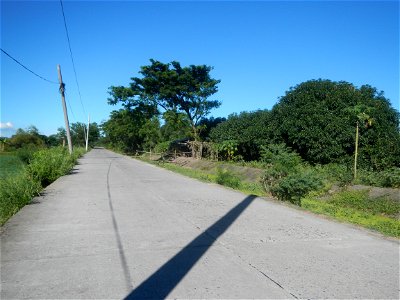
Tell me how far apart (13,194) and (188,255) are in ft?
20.2

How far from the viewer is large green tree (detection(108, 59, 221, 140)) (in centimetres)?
3609

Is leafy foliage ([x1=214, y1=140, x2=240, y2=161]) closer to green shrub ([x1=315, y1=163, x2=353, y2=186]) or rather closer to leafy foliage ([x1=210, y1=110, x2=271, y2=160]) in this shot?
leafy foliage ([x1=210, y1=110, x2=271, y2=160])

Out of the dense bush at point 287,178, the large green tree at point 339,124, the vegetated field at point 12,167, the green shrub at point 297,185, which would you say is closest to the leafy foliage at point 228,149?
the large green tree at point 339,124

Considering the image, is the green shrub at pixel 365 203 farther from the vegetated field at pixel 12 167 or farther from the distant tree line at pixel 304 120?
the vegetated field at pixel 12 167

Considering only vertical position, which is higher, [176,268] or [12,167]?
[12,167]

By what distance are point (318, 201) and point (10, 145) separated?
57.8 meters

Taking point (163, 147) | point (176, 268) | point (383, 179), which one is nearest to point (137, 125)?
point (163, 147)

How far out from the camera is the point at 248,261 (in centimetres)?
532

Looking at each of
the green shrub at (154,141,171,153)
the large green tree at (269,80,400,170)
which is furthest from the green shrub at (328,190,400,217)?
the green shrub at (154,141,171,153)

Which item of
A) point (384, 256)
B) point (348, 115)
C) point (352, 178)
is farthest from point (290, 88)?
point (384, 256)

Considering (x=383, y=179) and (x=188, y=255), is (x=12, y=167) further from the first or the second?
(x=383, y=179)

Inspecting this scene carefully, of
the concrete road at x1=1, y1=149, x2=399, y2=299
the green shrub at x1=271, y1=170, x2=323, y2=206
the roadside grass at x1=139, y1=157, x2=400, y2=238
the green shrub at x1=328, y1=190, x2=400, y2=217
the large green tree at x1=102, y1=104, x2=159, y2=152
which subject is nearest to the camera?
the concrete road at x1=1, y1=149, x2=399, y2=299

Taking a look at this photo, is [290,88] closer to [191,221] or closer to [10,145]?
[191,221]

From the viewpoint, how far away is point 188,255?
557 centimetres
